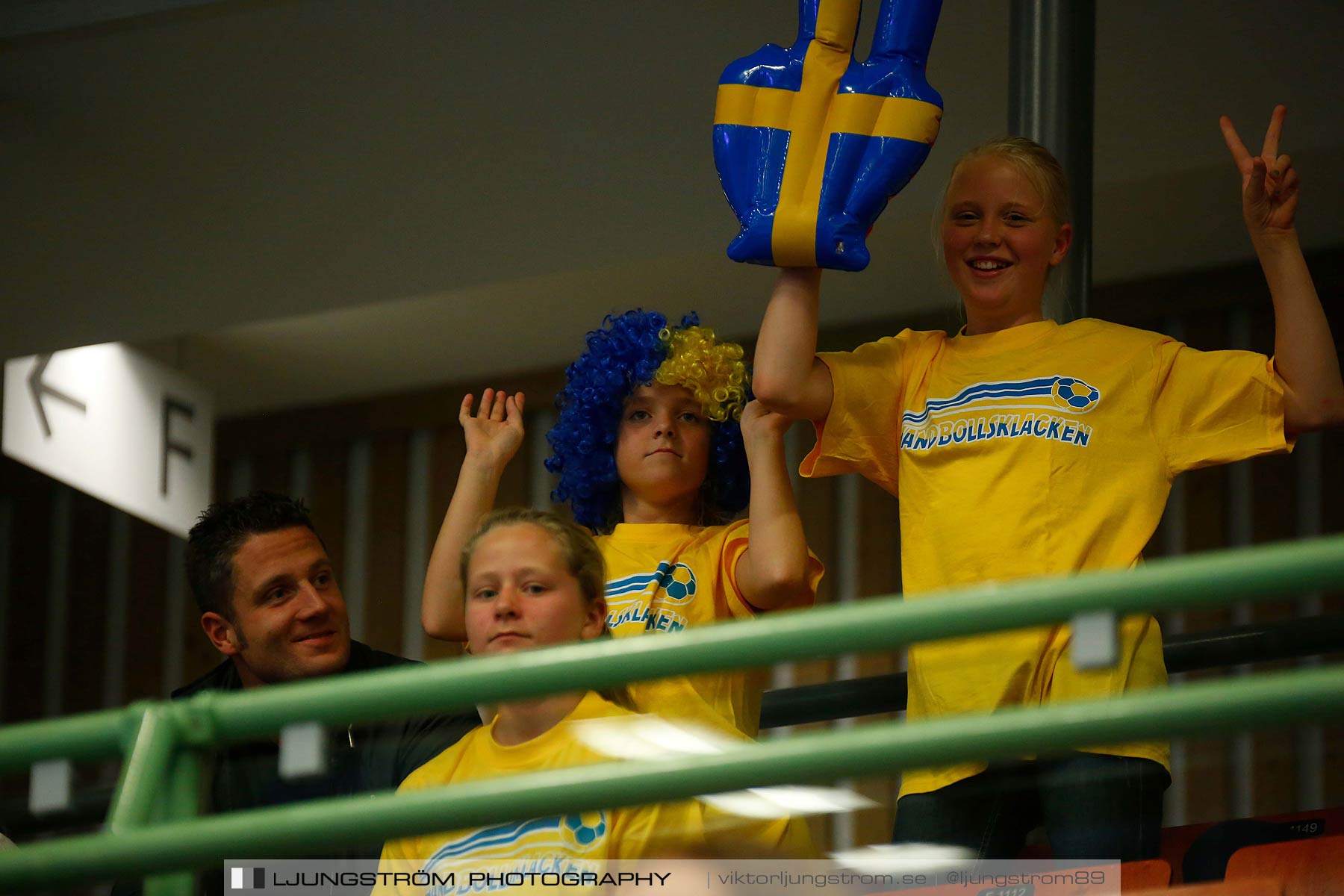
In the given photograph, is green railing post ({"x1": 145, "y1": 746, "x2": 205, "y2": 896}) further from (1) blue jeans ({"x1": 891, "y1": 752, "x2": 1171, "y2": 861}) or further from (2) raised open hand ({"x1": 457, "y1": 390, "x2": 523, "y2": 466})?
(2) raised open hand ({"x1": 457, "y1": 390, "x2": 523, "y2": 466})

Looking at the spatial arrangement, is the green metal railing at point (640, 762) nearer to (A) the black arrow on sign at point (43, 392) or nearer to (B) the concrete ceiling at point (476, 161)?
(B) the concrete ceiling at point (476, 161)

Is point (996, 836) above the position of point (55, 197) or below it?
below

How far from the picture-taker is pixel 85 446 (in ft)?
16.7

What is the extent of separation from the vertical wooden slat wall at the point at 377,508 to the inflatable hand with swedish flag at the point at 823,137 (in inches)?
104

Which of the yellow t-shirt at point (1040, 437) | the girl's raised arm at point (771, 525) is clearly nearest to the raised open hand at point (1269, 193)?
the yellow t-shirt at point (1040, 437)

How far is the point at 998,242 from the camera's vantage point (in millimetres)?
2363

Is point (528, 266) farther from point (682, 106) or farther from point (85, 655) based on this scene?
point (85, 655)

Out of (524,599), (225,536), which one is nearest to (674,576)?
(524,599)

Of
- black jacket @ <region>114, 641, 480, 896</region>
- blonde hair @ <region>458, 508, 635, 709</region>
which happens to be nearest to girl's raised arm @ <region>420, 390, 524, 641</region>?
blonde hair @ <region>458, 508, 635, 709</region>

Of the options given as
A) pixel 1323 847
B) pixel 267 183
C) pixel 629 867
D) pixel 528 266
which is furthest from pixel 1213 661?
pixel 267 183

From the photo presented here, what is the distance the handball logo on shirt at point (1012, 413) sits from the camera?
2.21 metres

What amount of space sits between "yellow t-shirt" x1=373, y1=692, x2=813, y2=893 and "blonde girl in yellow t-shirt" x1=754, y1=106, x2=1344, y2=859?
63 centimetres

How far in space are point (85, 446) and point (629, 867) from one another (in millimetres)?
3916

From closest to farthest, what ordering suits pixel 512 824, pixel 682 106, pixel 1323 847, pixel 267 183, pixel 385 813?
pixel 385 813 → pixel 512 824 → pixel 1323 847 → pixel 682 106 → pixel 267 183
